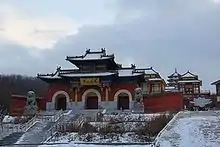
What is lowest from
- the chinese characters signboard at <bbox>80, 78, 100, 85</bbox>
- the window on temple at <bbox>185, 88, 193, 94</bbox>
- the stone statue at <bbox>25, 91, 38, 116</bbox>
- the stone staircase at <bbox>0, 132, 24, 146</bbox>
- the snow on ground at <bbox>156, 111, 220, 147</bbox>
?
the stone staircase at <bbox>0, 132, 24, 146</bbox>

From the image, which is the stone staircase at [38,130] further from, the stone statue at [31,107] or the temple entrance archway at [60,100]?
the temple entrance archway at [60,100]

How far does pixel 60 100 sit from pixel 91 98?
3158mm

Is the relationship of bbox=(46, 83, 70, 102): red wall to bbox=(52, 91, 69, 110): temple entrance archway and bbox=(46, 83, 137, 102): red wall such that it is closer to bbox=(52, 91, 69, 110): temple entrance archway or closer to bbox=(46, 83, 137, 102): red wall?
bbox=(46, 83, 137, 102): red wall

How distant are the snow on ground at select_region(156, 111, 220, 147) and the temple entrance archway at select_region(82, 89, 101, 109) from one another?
15.6 metres

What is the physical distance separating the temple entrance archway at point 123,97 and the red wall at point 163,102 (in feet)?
8.16

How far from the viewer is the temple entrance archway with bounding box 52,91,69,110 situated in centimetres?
3772

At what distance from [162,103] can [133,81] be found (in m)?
4.39

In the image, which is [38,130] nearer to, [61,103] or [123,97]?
[61,103]

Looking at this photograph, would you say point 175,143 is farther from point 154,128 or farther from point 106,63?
point 106,63

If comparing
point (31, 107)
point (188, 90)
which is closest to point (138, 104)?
point (31, 107)

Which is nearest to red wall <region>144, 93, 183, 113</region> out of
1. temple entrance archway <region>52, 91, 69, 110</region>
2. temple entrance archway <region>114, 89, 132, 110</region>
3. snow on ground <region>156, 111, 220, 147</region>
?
temple entrance archway <region>114, 89, 132, 110</region>

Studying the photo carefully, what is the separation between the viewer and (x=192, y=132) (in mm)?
20000

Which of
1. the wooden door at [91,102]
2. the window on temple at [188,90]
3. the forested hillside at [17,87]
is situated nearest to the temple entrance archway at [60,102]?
the wooden door at [91,102]

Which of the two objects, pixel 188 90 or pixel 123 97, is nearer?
pixel 123 97
